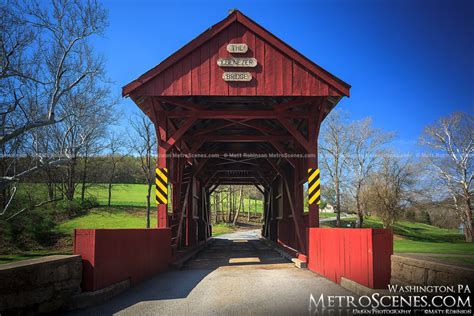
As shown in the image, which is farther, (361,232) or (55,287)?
(361,232)

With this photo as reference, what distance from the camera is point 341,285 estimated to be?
270 inches

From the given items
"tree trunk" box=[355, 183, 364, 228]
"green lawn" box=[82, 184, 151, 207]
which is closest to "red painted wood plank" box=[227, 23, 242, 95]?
"tree trunk" box=[355, 183, 364, 228]

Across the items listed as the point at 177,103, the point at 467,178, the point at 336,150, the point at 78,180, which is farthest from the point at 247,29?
the point at 78,180

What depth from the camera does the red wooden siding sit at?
10.2 meters

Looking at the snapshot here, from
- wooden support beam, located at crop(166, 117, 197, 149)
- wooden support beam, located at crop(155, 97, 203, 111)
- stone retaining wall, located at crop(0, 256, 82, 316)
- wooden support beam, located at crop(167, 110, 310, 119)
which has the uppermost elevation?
wooden support beam, located at crop(155, 97, 203, 111)

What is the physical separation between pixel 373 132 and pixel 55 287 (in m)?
36.7

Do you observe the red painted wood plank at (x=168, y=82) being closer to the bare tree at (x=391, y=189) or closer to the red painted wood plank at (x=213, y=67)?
the red painted wood plank at (x=213, y=67)

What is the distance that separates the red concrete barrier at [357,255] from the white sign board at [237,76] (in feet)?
14.1

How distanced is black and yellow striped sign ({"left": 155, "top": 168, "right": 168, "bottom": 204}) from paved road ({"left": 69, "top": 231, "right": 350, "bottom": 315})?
7.12 ft

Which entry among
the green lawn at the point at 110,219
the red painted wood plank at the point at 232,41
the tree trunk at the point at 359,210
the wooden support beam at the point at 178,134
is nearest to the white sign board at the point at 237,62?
the red painted wood plank at the point at 232,41

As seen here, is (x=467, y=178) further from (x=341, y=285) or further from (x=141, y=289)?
(x=141, y=289)

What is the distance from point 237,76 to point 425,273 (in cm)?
687

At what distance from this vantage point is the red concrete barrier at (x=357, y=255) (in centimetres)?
563

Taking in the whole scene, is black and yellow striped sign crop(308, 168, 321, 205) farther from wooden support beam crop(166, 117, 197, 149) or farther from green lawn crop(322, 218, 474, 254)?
green lawn crop(322, 218, 474, 254)
